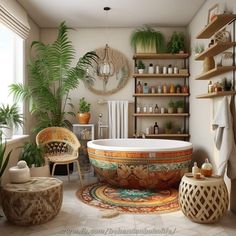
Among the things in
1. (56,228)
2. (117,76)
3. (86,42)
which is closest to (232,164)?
(56,228)

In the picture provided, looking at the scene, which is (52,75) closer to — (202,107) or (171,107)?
(171,107)

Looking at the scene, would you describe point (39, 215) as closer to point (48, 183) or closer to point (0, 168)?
point (48, 183)

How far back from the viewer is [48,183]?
2.63 meters

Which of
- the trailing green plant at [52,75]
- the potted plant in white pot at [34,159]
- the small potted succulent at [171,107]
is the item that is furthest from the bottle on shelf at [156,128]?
the potted plant in white pot at [34,159]

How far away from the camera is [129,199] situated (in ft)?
10.6

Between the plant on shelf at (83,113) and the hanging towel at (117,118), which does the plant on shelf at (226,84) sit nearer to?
the hanging towel at (117,118)

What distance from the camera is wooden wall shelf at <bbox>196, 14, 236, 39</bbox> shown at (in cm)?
281

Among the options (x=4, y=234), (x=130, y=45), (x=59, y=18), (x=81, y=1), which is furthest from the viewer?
(x=130, y=45)

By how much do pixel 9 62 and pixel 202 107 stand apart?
291 centimetres

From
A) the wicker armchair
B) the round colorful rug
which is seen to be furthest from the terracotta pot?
the round colorful rug

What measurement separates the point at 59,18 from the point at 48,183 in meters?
2.95

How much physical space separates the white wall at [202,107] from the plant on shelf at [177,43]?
151 mm

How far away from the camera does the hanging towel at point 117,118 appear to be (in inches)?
194

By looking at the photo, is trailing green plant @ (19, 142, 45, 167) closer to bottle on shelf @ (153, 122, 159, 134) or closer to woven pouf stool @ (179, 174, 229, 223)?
woven pouf stool @ (179, 174, 229, 223)
